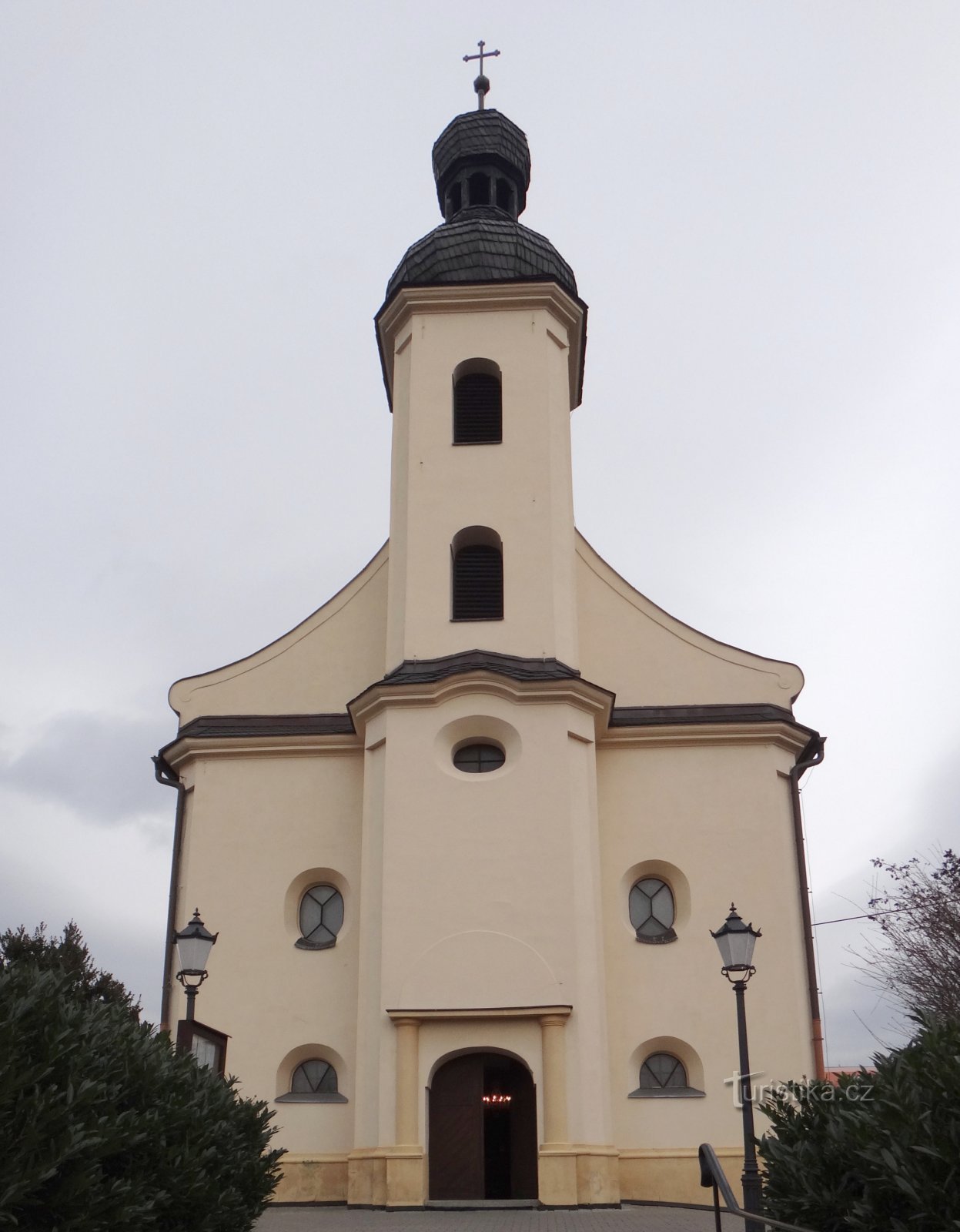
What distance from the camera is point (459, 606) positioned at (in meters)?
20.2

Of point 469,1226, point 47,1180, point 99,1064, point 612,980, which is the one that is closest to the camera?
point 47,1180

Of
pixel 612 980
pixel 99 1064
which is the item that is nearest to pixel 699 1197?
pixel 612 980

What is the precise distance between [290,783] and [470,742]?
313 centimetres

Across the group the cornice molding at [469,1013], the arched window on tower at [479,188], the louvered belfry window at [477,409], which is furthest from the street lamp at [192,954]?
the arched window on tower at [479,188]

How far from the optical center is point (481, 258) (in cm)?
2225

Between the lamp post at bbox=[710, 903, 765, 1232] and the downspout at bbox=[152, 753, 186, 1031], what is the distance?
9753 mm

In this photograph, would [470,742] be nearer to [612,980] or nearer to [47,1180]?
[612,980]

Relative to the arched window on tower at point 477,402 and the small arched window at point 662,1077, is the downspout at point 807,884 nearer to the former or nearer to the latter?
the small arched window at point 662,1077

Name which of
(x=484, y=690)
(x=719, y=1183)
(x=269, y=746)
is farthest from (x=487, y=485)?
(x=719, y=1183)

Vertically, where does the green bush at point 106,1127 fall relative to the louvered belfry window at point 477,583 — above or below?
below

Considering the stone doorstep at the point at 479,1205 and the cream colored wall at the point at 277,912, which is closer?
the stone doorstep at the point at 479,1205

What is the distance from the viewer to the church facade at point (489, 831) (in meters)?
16.8

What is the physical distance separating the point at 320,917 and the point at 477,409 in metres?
8.68

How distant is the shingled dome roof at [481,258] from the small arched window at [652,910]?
10170 millimetres
